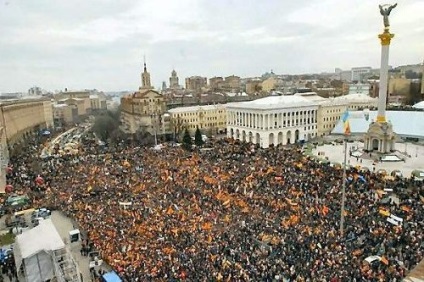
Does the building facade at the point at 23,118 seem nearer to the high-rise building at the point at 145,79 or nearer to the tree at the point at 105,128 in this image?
the tree at the point at 105,128

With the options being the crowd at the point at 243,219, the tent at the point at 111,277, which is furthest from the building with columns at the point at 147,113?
the tent at the point at 111,277

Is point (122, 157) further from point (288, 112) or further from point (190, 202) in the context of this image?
point (288, 112)

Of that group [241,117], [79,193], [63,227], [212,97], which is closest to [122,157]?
[79,193]

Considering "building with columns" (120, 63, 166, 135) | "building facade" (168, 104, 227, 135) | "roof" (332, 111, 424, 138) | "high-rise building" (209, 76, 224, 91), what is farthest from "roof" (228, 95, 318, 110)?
"high-rise building" (209, 76, 224, 91)

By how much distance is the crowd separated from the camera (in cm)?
1612

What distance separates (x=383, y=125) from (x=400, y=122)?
13.7 m

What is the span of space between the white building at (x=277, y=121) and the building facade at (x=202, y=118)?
38.1 ft

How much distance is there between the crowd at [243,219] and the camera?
52.9 ft

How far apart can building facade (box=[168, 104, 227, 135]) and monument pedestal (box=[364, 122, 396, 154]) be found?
34352 millimetres

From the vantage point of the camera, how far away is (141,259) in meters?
17.9

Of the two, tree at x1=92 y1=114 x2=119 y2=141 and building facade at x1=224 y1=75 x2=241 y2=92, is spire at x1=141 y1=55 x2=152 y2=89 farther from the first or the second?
building facade at x1=224 y1=75 x2=241 y2=92

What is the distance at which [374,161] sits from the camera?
120ft

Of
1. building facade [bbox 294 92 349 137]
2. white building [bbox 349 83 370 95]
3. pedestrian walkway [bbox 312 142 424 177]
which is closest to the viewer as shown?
pedestrian walkway [bbox 312 142 424 177]

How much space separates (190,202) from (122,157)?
66.0ft
